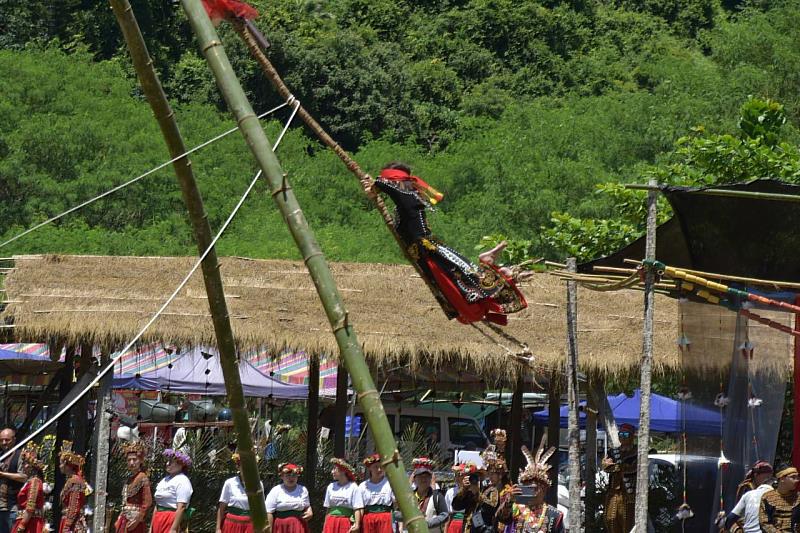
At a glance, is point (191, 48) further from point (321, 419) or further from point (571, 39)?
point (321, 419)

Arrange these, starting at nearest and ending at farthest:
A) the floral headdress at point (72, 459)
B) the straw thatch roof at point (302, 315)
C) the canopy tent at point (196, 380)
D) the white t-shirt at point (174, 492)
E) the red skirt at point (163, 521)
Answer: the white t-shirt at point (174, 492)
the red skirt at point (163, 521)
the floral headdress at point (72, 459)
the straw thatch roof at point (302, 315)
the canopy tent at point (196, 380)

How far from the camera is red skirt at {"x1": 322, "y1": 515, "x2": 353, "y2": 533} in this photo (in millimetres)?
11180

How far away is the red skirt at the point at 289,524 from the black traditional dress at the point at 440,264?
617 centimetres

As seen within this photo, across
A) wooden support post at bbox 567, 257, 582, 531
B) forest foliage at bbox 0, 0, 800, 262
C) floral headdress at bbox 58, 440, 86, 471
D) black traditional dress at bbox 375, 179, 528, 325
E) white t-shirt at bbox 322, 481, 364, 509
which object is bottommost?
white t-shirt at bbox 322, 481, 364, 509

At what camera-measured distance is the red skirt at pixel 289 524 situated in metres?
10.8

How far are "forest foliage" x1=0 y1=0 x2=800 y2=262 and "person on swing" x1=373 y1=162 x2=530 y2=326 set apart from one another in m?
9.15

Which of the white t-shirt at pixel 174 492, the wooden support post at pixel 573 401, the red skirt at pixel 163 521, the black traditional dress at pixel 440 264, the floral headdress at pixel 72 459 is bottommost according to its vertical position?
the red skirt at pixel 163 521

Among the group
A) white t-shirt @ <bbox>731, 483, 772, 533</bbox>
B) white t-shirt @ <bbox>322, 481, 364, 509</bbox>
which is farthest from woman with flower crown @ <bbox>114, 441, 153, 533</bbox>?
white t-shirt @ <bbox>731, 483, 772, 533</bbox>

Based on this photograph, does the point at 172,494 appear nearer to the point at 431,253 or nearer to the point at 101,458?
the point at 101,458

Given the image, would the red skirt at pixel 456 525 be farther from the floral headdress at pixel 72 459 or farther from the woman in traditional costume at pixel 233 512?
the floral headdress at pixel 72 459

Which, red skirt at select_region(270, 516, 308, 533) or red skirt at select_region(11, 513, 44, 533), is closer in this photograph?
red skirt at select_region(270, 516, 308, 533)

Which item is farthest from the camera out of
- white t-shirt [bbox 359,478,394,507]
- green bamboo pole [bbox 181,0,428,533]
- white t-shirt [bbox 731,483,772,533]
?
white t-shirt [bbox 359,478,394,507]

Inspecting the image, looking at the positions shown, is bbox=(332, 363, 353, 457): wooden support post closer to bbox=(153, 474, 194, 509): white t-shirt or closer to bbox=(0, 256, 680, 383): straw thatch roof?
bbox=(0, 256, 680, 383): straw thatch roof

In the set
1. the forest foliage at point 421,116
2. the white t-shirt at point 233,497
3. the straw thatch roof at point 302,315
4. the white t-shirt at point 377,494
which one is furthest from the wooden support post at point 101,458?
the forest foliage at point 421,116
